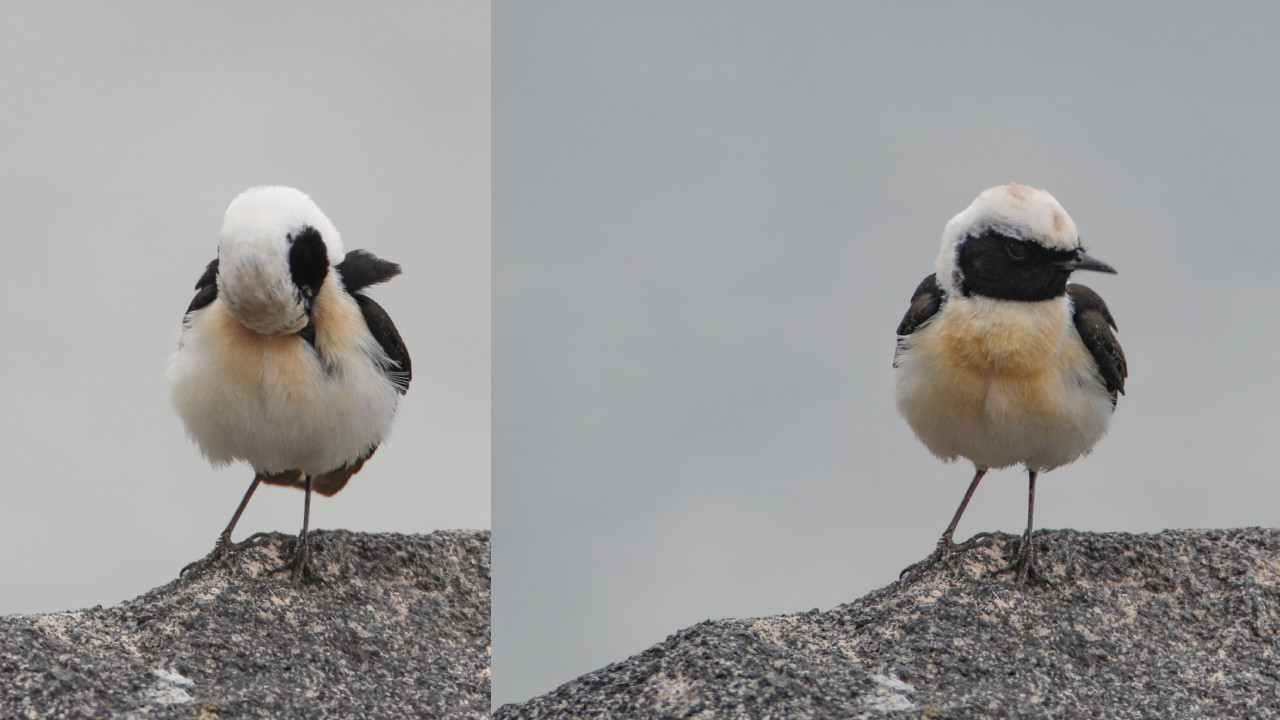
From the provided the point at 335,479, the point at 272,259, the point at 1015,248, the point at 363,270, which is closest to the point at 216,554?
the point at 335,479

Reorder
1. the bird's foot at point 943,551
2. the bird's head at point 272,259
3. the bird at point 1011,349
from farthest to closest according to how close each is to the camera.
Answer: the bird's foot at point 943,551 < the bird at point 1011,349 < the bird's head at point 272,259

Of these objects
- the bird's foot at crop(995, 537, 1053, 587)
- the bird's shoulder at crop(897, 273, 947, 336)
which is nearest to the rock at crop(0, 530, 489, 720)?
the bird's foot at crop(995, 537, 1053, 587)

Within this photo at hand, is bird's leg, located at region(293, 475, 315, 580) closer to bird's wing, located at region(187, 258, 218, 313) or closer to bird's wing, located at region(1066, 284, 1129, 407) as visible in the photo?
bird's wing, located at region(187, 258, 218, 313)

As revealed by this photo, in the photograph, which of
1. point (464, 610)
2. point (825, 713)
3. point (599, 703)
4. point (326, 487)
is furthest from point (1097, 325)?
point (326, 487)

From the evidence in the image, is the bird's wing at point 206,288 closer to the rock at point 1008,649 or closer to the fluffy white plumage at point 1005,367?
the rock at point 1008,649

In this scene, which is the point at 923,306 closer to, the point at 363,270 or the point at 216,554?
the point at 363,270

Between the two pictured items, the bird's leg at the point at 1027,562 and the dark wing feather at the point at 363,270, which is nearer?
the bird's leg at the point at 1027,562

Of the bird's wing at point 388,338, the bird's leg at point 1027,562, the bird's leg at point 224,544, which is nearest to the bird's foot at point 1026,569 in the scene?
the bird's leg at point 1027,562
